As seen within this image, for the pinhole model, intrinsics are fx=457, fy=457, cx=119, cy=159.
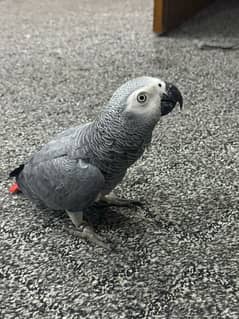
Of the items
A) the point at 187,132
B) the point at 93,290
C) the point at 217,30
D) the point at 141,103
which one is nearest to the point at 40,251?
the point at 93,290

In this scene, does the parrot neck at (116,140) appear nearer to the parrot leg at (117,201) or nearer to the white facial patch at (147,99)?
the white facial patch at (147,99)

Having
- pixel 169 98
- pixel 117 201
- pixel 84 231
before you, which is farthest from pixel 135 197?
pixel 169 98

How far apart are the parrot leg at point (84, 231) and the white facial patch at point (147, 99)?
197mm

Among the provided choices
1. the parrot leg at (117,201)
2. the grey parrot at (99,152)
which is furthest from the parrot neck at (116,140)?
the parrot leg at (117,201)

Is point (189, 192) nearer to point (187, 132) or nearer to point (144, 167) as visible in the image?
point (144, 167)

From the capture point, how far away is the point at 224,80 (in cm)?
132

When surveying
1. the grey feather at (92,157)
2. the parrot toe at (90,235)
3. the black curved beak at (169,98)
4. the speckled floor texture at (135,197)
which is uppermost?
the black curved beak at (169,98)

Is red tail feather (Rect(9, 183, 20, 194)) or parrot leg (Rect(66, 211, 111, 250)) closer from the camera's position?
parrot leg (Rect(66, 211, 111, 250))

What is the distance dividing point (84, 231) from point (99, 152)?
0.46 feet

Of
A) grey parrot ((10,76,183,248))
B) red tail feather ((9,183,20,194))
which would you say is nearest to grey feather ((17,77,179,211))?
grey parrot ((10,76,183,248))

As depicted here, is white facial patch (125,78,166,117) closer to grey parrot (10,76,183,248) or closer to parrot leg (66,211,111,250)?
grey parrot (10,76,183,248)

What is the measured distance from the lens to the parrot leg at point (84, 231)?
0.70m

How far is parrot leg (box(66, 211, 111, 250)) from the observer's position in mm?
705

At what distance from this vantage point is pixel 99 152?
650 mm
